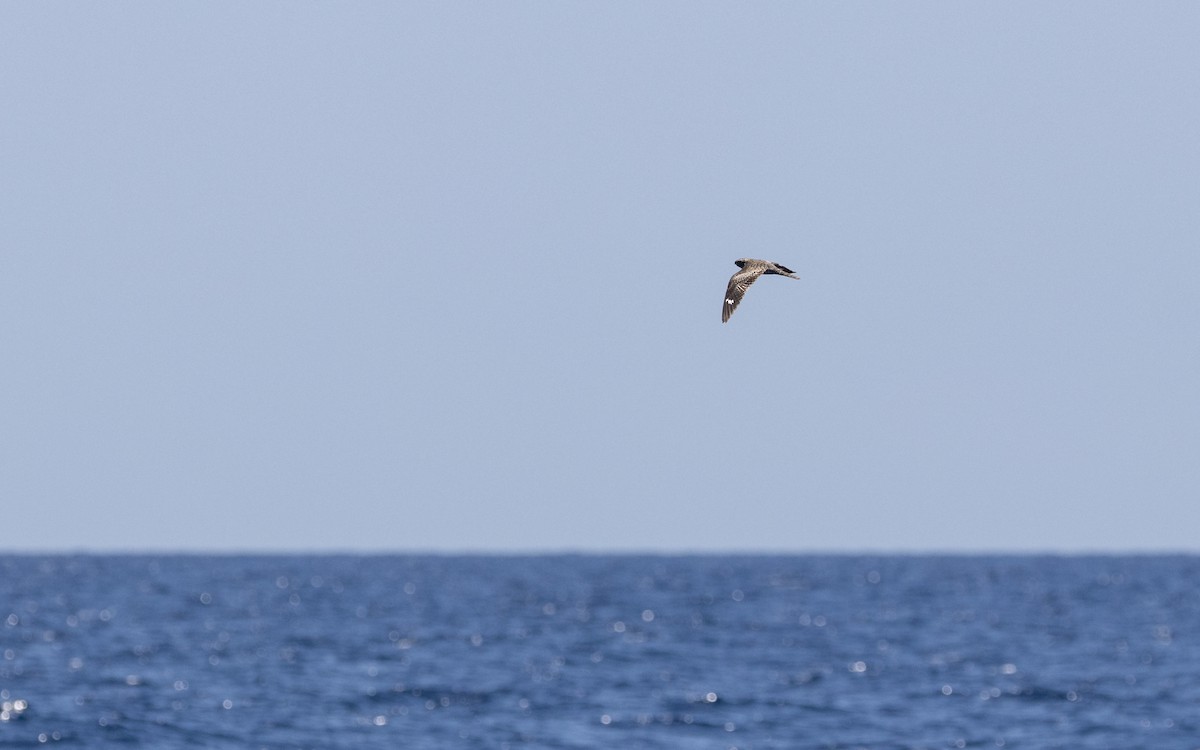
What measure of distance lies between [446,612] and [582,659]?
26494 millimetres

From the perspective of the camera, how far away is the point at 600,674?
49.5 m

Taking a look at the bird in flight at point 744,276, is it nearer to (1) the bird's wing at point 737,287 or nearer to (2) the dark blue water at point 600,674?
(1) the bird's wing at point 737,287

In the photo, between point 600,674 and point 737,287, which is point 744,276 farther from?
point 600,674

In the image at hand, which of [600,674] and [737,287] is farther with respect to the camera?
[600,674]

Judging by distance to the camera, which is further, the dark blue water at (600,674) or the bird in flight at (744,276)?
the dark blue water at (600,674)

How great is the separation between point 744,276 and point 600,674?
2975 cm

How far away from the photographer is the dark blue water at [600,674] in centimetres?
3869

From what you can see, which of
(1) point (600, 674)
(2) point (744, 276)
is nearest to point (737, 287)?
(2) point (744, 276)

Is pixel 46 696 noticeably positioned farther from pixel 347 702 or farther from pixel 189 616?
pixel 189 616

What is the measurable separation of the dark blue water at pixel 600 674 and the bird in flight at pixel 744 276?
18.4 meters

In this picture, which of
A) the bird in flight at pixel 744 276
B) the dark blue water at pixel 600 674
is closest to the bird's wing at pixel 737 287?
the bird in flight at pixel 744 276

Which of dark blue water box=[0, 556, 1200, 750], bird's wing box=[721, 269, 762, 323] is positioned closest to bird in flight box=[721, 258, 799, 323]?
bird's wing box=[721, 269, 762, 323]

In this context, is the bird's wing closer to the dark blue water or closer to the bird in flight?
the bird in flight

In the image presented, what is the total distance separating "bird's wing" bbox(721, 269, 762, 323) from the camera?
805 inches
